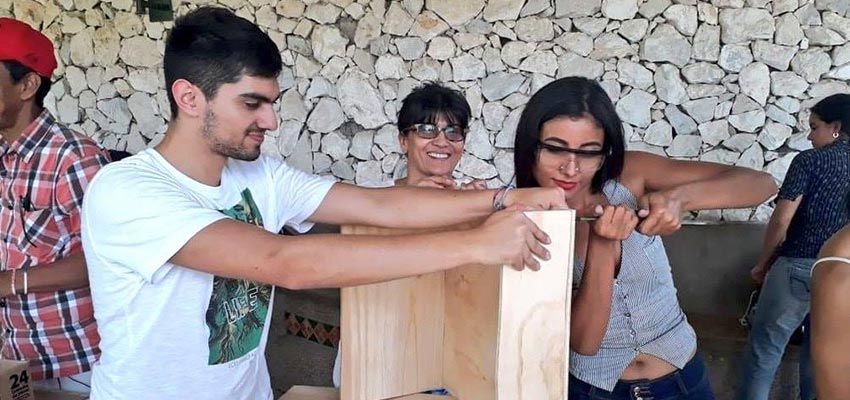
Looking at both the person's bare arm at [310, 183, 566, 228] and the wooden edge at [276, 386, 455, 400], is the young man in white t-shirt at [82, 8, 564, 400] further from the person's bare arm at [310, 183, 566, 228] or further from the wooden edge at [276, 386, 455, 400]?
the wooden edge at [276, 386, 455, 400]

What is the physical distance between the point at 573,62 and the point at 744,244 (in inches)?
51.6

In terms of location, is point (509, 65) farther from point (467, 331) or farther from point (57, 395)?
point (57, 395)

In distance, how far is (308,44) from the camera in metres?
4.16

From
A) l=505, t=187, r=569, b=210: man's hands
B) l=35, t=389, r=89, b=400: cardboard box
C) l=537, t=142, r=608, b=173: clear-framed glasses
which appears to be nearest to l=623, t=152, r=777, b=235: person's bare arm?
l=537, t=142, r=608, b=173: clear-framed glasses

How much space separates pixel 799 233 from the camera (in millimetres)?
2754

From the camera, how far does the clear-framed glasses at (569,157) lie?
1.42 m

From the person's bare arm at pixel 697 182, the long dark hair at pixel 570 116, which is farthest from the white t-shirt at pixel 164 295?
the person's bare arm at pixel 697 182

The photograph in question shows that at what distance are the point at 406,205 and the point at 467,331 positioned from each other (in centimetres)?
27

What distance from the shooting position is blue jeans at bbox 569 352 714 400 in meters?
1.43

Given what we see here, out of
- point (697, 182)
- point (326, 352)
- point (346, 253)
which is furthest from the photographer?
point (326, 352)

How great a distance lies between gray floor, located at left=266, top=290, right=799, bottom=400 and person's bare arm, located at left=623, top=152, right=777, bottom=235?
1.98 m

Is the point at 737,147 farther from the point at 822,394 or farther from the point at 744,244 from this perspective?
the point at 822,394

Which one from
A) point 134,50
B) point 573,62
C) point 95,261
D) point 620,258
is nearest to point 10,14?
point 134,50

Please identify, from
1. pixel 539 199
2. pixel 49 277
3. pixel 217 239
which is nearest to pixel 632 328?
pixel 539 199
